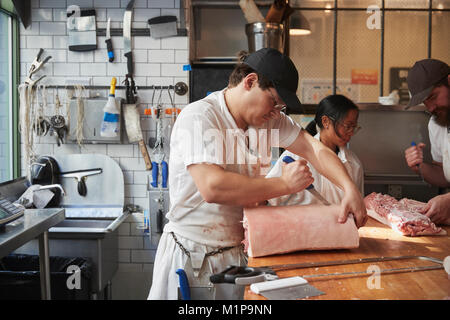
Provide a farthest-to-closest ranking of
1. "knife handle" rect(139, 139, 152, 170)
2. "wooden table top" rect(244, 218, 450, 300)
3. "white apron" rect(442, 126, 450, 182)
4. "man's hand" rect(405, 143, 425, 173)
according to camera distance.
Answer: "knife handle" rect(139, 139, 152, 170)
"white apron" rect(442, 126, 450, 182)
"man's hand" rect(405, 143, 425, 173)
"wooden table top" rect(244, 218, 450, 300)

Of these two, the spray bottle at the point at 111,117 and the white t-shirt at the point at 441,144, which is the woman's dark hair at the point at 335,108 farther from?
the spray bottle at the point at 111,117

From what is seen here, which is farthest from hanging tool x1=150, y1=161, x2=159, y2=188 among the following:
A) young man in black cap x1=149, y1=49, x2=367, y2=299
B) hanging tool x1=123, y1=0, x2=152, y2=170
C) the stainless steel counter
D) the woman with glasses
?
young man in black cap x1=149, y1=49, x2=367, y2=299

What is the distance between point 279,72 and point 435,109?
168 centimetres

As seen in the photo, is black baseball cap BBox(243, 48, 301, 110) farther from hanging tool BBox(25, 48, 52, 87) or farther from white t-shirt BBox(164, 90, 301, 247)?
hanging tool BBox(25, 48, 52, 87)

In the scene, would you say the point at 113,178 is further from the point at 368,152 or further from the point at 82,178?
the point at 368,152

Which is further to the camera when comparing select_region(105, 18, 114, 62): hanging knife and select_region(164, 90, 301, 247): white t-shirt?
select_region(105, 18, 114, 62): hanging knife

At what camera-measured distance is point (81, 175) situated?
173 inches

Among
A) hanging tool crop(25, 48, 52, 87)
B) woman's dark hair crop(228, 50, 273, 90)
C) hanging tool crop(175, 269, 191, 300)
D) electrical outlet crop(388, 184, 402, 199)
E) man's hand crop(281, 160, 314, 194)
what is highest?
hanging tool crop(25, 48, 52, 87)

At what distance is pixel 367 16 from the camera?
185 inches

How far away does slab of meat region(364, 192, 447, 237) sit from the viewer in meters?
2.18

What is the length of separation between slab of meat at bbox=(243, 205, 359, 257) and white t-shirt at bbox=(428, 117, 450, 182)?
5.93ft

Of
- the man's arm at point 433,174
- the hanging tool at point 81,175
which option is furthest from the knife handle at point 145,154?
the man's arm at point 433,174

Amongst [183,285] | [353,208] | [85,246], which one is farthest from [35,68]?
[353,208]

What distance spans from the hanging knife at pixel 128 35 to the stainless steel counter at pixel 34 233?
1.63 metres
